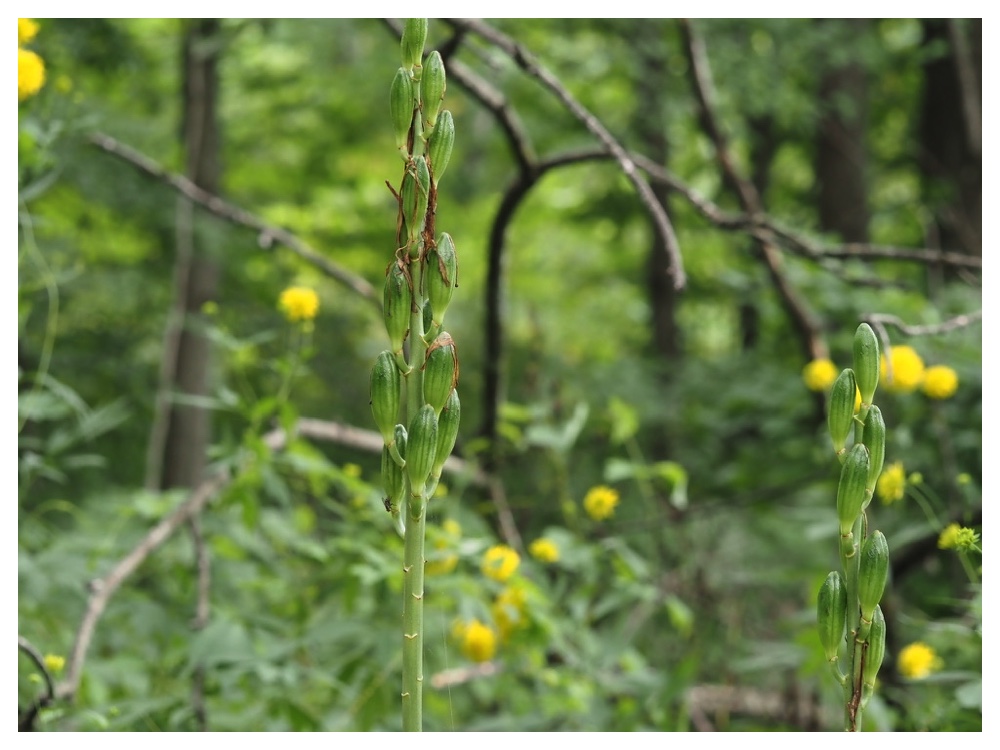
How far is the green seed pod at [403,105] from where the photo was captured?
61cm

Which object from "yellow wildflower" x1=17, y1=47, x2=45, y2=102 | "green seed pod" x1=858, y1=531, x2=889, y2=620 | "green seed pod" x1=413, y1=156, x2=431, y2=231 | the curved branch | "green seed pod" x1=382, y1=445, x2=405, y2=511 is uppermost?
"yellow wildflower" x1=17, y1=47, x2=45, y2=102

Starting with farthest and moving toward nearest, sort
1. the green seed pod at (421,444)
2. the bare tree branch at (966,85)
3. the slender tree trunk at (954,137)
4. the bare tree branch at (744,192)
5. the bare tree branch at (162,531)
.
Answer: the slender tree trunk at (954,137) → the bare tree branch at (966,85) → the bare tree branch at (744,192) → the bare tree branch at (162,531) → the green seed pod at (421,444)

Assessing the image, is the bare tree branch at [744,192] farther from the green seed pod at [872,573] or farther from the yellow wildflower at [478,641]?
the green seed pod at [872,573]

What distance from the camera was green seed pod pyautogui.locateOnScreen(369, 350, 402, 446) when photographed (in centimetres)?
62

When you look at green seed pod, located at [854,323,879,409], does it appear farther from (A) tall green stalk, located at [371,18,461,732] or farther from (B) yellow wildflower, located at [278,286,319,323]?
(B) yellow wildflower, located at [278,286,319,323]

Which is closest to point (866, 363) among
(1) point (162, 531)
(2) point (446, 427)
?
(2) point (446, 427)

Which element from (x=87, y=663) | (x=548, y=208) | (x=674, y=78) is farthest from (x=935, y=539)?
(x=548, y=208)

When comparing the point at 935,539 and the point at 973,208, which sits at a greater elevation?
the point at 973,208

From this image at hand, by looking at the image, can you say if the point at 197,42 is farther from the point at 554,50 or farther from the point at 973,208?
the point at 973,208

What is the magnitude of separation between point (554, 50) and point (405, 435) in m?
4.04

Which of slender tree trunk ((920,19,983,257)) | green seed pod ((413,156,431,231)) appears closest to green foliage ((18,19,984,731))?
slender tree trunk ((920,19,983,257))

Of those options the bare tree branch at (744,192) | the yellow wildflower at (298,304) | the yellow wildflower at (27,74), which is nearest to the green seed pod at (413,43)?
the yellow wildflower at (298,304)

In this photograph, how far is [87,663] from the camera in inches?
72.0

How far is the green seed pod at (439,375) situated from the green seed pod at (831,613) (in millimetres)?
269
